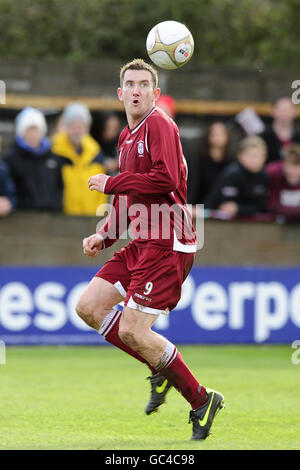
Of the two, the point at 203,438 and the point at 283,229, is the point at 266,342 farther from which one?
the point at 203,438

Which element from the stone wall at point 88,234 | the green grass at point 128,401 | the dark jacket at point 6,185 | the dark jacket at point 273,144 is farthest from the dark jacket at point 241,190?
the dark jacket at point 6,185

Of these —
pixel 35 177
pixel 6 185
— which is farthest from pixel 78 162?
pixel 6 185

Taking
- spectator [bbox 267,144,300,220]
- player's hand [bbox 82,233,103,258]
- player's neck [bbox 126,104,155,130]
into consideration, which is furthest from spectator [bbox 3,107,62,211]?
player's neck [bbox 126,104,155,130]

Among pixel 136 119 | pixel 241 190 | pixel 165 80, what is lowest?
pixel 241 190

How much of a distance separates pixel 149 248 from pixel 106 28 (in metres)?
16.5

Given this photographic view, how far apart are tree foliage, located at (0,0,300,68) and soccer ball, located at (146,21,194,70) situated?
14843 mm

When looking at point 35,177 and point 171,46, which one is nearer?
point 171,46

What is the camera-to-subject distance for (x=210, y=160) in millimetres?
12945

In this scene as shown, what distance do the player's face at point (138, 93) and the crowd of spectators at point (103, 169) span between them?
5.54 m

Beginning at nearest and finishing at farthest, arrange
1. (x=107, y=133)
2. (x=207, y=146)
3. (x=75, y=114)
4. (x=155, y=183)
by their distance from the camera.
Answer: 1. (x=155, y=183)
2. (x=75, y=114)
3. (x=207, y=146)
4. (x=107, y=133)

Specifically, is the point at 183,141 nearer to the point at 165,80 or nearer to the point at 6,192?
the point at 165,80

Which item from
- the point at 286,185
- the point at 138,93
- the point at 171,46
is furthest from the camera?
the point at 286,185

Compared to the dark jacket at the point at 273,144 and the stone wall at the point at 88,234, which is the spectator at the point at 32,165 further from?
the dark jacket at the point at 273,144

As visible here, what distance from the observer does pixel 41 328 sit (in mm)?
11977
